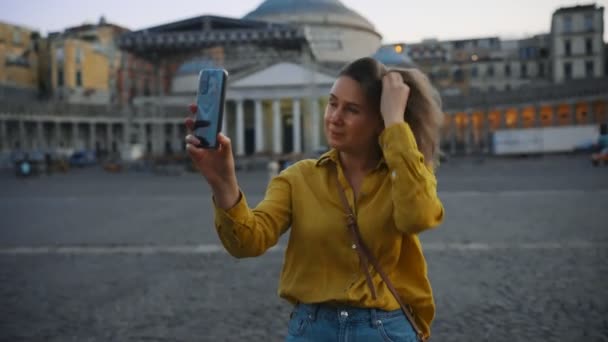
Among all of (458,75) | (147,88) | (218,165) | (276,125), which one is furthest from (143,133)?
(218,165)

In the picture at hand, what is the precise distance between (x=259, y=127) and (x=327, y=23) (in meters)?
24.1

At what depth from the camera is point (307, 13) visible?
77.5 metres

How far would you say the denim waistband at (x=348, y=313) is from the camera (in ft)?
6.53

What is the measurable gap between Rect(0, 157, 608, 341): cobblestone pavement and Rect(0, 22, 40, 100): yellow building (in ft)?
193

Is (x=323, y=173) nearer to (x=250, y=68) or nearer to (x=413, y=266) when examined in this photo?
(x=413, y=266)

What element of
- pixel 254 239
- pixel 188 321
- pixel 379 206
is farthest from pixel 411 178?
pixel 188 321

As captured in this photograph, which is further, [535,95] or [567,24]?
[567,24]

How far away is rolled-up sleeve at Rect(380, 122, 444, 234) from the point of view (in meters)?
1.81

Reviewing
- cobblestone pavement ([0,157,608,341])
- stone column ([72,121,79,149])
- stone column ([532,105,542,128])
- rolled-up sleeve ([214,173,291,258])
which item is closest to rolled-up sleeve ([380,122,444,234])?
rolled-up sleeve ([214,173,291,258])

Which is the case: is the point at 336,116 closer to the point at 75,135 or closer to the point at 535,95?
the point at 535,95

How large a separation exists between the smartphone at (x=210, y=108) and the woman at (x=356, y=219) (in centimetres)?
25

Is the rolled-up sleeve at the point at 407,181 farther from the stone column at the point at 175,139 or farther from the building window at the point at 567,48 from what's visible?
the building window at the point at 567,48

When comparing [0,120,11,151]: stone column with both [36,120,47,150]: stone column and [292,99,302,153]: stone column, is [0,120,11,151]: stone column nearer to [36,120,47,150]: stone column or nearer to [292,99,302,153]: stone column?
[36,120,47,150]: stone column

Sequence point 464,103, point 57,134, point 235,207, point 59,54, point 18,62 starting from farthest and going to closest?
point 59,54
point 18,62
point 464,103
point 57,134
point 235,207
